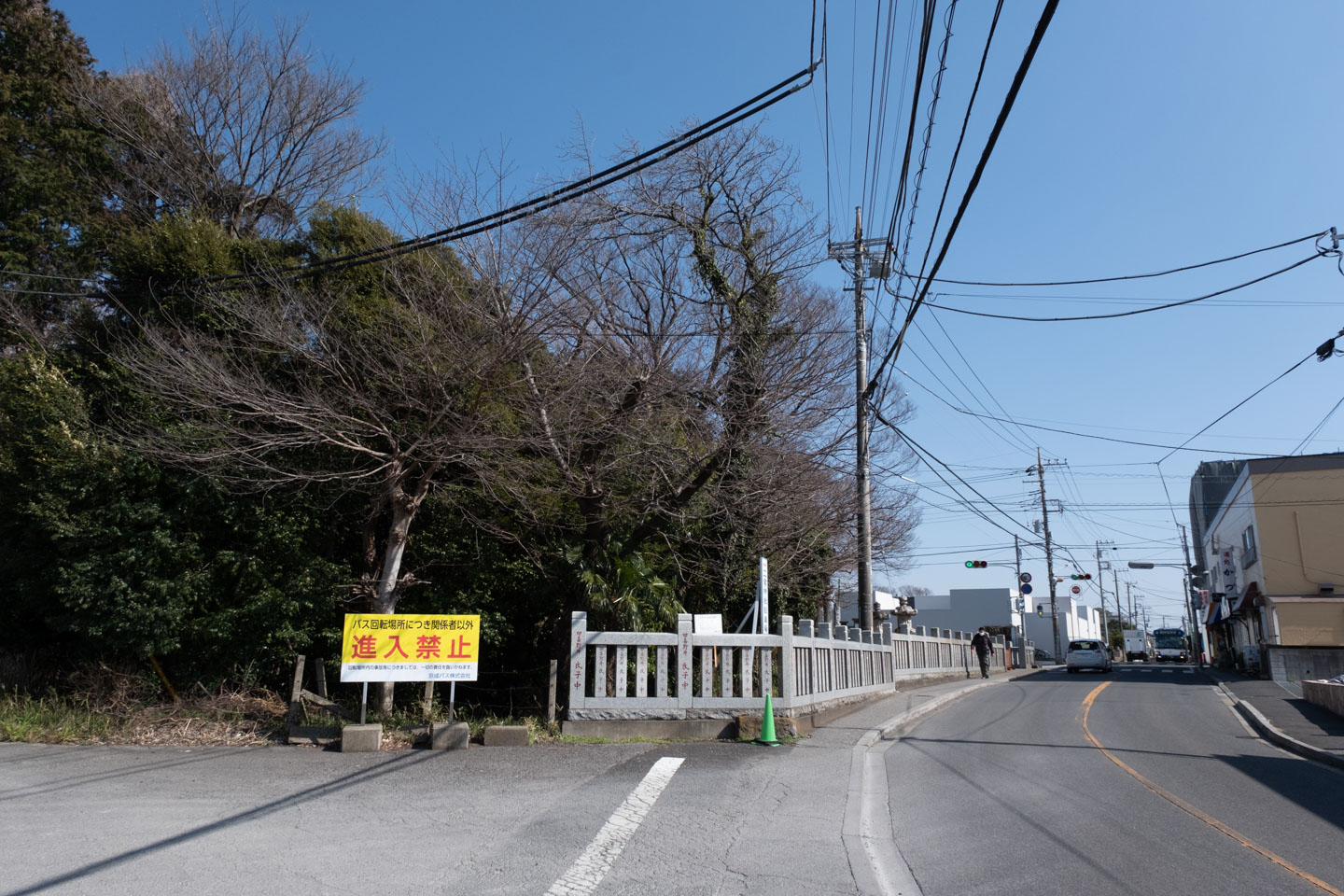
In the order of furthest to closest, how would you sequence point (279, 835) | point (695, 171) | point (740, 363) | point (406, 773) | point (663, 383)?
point (695, 171), point (740, 363), point (663, 383), point (406, 773), point (279, 835)

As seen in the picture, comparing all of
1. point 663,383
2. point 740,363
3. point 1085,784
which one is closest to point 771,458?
point 740,363

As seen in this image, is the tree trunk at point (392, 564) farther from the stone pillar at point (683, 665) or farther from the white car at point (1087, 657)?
the white car at point (1087, 657)

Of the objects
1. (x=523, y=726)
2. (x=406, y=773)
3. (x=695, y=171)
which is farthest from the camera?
(x=695, y=171)

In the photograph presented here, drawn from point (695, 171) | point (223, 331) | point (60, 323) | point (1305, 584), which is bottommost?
point (1305, 584)

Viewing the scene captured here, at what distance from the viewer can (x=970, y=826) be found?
724 cm

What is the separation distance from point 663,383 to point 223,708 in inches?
328

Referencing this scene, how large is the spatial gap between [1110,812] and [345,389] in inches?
462

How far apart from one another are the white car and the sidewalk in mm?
10835

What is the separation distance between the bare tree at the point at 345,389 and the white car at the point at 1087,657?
96.8 ft

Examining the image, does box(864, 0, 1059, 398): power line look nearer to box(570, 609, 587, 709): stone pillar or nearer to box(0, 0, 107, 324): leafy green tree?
box(570, 609, 587, 709): stone pillar

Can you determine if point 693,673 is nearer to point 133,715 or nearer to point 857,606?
point 133,715

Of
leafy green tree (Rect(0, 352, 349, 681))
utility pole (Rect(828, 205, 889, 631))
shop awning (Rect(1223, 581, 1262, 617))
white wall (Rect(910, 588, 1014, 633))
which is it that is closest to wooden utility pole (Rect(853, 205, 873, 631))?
utility pole (Rect(828, 205, 889, 631))

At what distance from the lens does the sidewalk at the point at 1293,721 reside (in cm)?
1165

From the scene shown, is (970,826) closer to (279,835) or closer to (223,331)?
(279,835)
